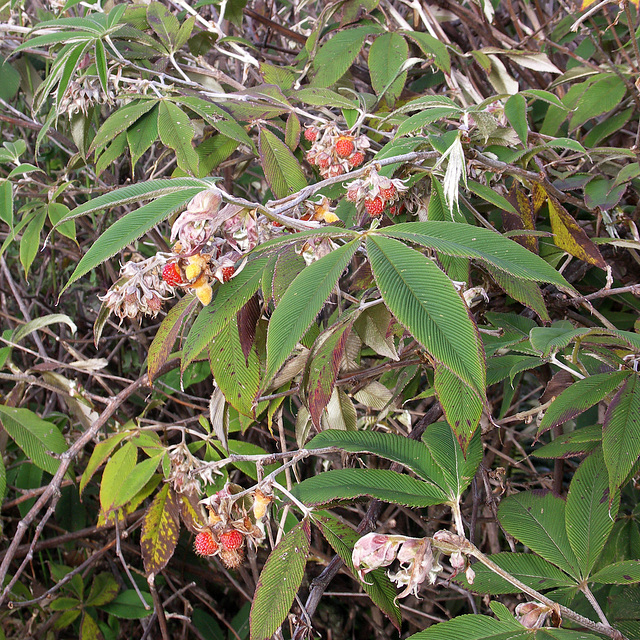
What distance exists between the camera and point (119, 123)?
1.01 m

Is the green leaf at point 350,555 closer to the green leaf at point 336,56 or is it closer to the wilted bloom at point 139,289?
the wilted bloom at point 139,289

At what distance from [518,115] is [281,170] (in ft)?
1.30

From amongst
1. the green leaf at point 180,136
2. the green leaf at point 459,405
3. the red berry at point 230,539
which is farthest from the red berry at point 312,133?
the red berry at point 230,539

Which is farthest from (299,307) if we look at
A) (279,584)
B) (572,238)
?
(572,238)

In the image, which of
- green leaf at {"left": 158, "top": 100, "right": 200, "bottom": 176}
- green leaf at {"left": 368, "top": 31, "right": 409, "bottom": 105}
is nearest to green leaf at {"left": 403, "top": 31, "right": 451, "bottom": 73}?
green leaf at {"left": 368, "top": 31, "right": 409, "bottom": 105}

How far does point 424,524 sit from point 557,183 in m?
0.81

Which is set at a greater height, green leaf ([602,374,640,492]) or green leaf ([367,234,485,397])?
green leaf ([367,234,485,397])

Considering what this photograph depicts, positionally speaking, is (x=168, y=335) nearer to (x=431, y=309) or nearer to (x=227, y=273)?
(x=227, y=273)

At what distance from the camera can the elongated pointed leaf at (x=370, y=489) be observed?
642 mm

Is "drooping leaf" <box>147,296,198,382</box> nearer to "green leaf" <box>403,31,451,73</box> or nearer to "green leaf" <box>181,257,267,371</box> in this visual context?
"green leaf" <box>181,257,267,371</box>

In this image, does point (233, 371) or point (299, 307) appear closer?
point (299, 307)

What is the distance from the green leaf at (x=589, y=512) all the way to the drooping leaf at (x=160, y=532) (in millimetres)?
667

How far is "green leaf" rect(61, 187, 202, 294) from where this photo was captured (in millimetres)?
553

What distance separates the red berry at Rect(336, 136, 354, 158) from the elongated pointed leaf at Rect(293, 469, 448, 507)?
490 millimetres
